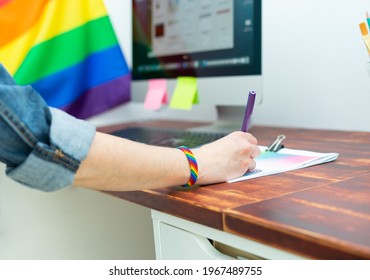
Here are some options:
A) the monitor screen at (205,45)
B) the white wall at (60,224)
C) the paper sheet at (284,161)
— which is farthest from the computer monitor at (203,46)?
the white wall at (60,224)

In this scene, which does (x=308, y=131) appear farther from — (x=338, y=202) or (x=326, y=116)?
(x=338, y=202)

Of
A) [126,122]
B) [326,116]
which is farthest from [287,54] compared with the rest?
[126,122]

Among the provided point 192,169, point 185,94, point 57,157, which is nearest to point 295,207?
point 192,169

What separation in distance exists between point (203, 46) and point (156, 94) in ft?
0.73

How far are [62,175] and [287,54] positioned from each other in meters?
0.87

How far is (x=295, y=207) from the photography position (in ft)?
1.62

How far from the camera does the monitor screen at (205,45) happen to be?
40.9 inches

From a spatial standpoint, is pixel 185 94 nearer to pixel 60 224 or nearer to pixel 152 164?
pixel 60 224

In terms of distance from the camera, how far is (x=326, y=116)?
3.75ft

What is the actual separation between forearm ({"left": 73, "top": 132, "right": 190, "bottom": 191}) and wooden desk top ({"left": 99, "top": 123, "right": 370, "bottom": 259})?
0.10ft

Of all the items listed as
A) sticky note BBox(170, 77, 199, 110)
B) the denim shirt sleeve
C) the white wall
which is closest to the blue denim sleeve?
the denim shirt sleeve

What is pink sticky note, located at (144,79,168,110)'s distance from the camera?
1.27 m
